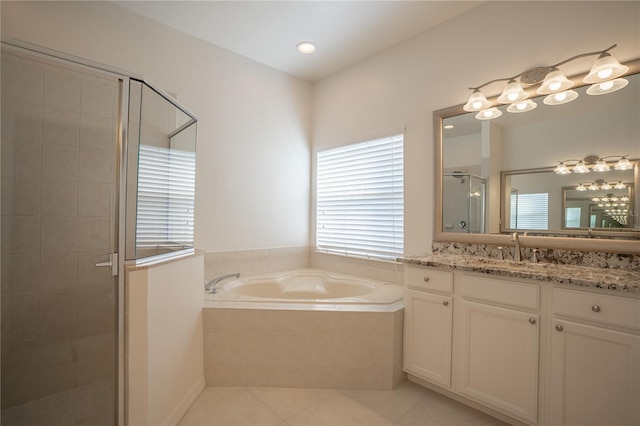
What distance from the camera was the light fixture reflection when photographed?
5.45ft

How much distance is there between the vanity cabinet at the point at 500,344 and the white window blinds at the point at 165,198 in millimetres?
1873

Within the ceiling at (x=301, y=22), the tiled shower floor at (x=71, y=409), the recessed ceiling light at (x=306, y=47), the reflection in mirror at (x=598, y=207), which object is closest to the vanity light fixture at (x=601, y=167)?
the reflection in mirror at (x=598, y=207)

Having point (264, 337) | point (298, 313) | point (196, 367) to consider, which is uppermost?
point (298, 313)

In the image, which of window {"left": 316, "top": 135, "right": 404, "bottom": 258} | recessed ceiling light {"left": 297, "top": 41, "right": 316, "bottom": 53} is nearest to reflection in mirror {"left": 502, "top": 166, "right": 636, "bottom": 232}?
window {"left": 316, "top": 135, "right": 404, "bottom": 258}

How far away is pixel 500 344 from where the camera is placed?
1653 millimetres

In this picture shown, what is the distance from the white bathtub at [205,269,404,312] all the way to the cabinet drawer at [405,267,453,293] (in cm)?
23

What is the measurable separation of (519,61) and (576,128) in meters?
0.59

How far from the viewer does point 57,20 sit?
2.04m

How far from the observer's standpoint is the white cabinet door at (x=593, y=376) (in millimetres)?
1293

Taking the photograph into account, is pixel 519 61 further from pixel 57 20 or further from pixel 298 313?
pixel 57 20

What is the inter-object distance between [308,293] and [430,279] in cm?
137

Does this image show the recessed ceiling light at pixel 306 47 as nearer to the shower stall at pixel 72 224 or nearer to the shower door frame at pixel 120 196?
the shower stall at pixel 72 224

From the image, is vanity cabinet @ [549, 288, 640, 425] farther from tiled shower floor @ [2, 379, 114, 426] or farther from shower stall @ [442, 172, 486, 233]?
tiled shower floor @ [2, 379, 114, 426]

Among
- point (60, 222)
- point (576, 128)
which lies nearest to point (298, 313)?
point (60, 222)
